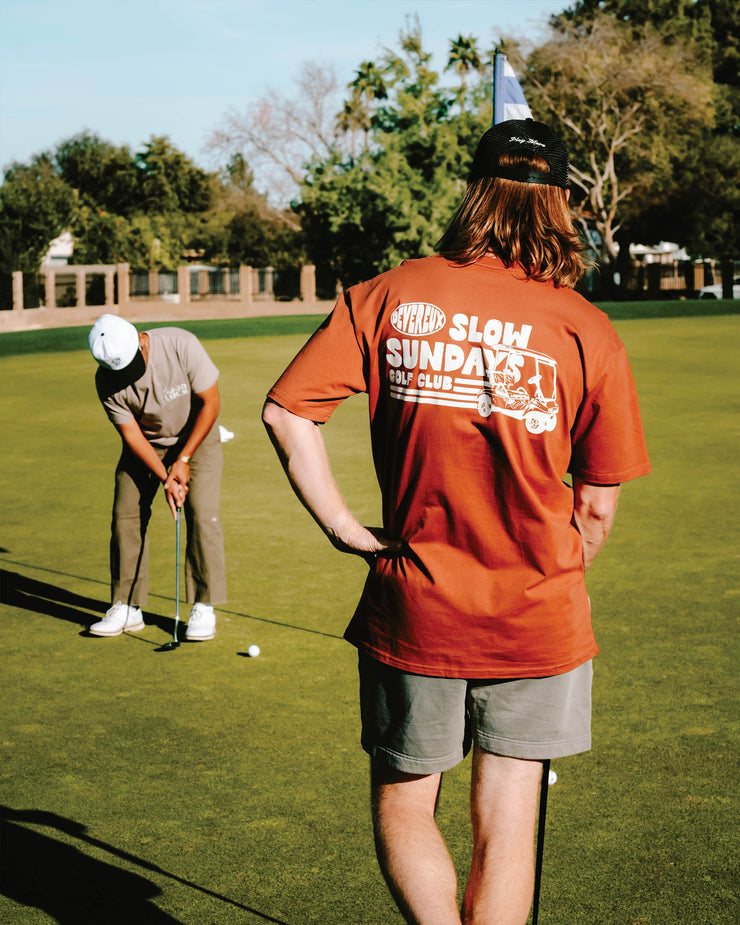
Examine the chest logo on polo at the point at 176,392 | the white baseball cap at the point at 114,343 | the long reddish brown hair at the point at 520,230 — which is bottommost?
the chest logo on polo at the point at 176,392

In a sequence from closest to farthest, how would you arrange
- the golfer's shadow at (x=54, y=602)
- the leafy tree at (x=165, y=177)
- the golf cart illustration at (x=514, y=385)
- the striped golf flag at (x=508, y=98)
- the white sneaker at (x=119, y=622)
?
the golf cart illustration at (x=514, y=385)
the striped golf flag at (x=508, y=98)
the white sneaker at (x=119, y=622)
the golfer's shadow at (x=54, y=602)
the leafy tree at (x=165, y=177)

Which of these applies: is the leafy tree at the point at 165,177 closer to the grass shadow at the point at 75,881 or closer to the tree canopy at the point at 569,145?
the tree canopy at the point at 569,145

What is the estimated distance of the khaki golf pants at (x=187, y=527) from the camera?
6.17m

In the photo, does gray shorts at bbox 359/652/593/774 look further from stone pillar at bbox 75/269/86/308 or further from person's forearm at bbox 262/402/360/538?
stone pillar at bbox 75/269/86/308

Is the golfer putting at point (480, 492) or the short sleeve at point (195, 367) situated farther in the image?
the short sleeve at point (195, 367)

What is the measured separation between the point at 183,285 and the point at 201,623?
46556 mm

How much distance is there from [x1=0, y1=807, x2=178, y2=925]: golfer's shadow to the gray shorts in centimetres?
122

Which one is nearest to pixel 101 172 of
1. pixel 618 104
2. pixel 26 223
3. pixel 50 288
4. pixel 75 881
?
pixel 26 223

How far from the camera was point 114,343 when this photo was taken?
5621 millimetres

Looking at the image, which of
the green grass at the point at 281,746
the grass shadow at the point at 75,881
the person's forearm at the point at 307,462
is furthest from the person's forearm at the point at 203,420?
the person's forearm at the point at 307,462

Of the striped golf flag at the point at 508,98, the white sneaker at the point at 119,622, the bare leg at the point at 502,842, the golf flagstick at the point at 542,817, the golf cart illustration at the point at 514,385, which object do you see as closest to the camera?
the golf cart illustration at the point at 514,385

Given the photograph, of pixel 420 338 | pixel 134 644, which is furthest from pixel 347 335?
pixel 134 644

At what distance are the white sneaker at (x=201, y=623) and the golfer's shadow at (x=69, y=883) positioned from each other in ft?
6.85

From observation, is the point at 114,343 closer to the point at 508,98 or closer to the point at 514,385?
the point at 508,98
